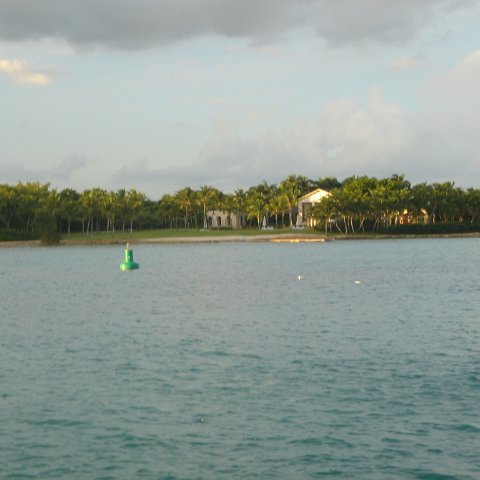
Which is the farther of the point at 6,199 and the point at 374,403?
the point at 6,199

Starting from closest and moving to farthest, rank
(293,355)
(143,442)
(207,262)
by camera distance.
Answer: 1. (143,442)
2. (293,355)
3. (207,262)

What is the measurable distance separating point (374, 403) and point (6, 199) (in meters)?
177

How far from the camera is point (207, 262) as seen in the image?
120 meters

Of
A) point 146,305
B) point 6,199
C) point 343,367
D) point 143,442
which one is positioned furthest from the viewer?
point 6,199

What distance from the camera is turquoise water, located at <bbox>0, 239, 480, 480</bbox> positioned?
19219 millimetres

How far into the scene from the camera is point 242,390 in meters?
26.3

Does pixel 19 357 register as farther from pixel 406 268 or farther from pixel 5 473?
pixel 406 268

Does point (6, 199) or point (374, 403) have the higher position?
point (6, 199)

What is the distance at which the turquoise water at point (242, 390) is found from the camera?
63.1 feet

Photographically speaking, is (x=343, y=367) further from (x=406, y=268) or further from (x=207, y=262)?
(x=207, y=262)

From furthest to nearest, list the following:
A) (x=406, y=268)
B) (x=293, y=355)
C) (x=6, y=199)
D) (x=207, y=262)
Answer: (x=6, y=199) < (x=207, y=262) < (x=406, y=268) < (x=293, y=355)

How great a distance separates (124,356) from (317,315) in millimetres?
16937

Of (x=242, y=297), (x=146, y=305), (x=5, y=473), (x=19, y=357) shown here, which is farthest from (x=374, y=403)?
(x=242, y=297)

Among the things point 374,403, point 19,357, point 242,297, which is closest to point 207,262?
point 242,297
